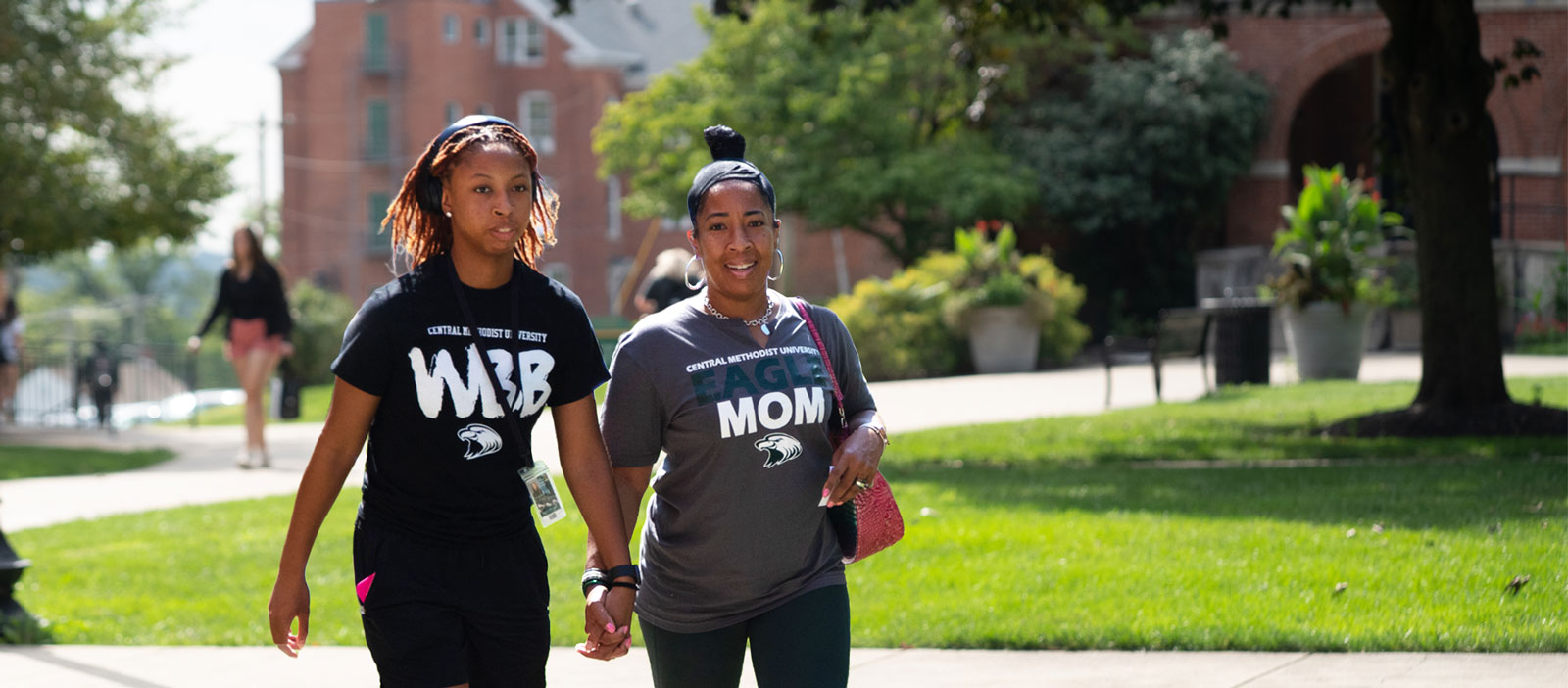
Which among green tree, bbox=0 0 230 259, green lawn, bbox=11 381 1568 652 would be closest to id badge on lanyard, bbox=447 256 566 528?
green lawn, bbox=11 381 1568 652

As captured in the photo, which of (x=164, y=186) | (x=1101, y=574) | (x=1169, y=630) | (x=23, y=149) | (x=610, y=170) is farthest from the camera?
(x=610, y=170)

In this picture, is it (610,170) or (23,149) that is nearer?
(23,149)

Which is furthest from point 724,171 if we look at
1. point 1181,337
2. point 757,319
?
point 1181,337

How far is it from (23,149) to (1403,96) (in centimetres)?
1433

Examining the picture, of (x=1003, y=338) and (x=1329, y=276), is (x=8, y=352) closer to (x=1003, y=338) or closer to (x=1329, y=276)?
(x=1003, y=338)

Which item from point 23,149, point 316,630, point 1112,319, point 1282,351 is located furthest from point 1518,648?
point 1112,319

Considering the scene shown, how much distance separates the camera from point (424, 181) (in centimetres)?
371

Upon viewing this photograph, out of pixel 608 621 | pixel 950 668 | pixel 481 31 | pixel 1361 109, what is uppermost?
pixel 481 31

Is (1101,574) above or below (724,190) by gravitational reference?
below

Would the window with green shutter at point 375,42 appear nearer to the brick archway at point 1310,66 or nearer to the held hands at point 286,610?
the brick archway at point 1310,66

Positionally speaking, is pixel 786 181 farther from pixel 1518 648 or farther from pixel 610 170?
pixel 1518 648

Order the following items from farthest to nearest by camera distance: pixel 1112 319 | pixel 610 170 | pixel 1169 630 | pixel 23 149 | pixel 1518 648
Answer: pixel 610 170 → pixel 1112 319 → pixel 23 149 → pixel 1169 630 → pixel 1518 648

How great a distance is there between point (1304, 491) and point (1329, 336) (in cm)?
938

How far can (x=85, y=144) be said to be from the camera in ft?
68.3
